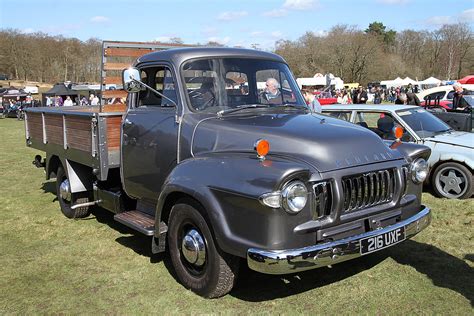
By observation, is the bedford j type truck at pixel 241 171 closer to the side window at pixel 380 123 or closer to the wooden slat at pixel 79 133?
the wooden slat at pixel 79 133

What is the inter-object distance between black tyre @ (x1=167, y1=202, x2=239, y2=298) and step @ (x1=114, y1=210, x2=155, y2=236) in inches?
11.9

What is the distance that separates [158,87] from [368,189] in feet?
8.02

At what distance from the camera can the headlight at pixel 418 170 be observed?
14.4ft

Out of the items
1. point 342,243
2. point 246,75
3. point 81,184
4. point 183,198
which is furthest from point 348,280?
point 81,184

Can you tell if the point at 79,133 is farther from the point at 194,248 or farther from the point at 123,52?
the point at 194,248

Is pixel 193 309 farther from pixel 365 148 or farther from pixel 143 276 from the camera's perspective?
pixel 365 148

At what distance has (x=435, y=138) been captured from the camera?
305 inches

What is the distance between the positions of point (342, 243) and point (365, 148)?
3.02 ft

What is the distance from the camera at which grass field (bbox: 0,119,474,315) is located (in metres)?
3.94

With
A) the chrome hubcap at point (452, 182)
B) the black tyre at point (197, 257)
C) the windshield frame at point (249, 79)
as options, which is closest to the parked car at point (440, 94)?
the chrome hubcap at point (452, 182)

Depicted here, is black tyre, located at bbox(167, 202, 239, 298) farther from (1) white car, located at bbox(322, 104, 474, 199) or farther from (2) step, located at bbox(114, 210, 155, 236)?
(1) white car, located at bbox(322, 104, 474, 199)

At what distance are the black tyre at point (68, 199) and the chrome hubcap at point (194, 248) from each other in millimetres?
3029

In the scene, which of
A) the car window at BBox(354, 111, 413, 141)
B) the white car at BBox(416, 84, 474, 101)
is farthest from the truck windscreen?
the white car at BBox(416, 84, 474, 101)

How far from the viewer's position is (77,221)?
671 cm
